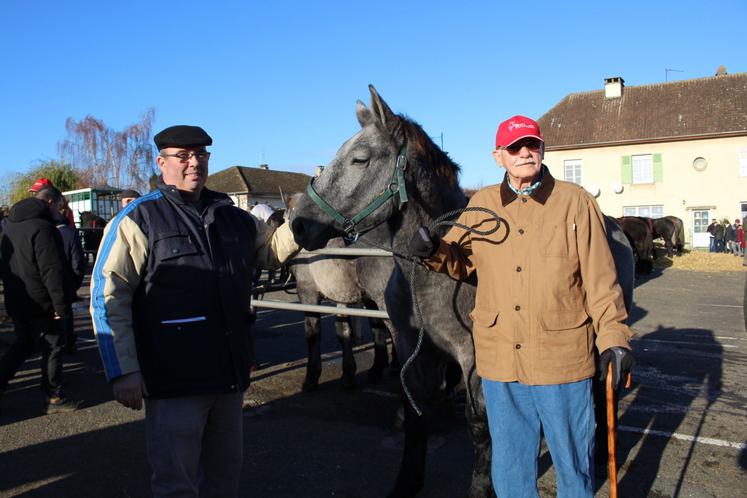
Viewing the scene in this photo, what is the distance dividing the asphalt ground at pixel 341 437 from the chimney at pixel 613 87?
102 feet

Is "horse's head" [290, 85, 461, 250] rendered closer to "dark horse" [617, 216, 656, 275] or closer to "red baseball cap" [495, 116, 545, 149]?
"red baseball cap" [495, 116, 545, 149]

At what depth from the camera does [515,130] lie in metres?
2.26

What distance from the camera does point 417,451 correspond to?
3438mm

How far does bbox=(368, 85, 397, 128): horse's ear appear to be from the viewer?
10.1ft

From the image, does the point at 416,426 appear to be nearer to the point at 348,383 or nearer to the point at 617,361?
the point at 617,361

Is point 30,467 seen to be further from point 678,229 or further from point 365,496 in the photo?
point 678,229

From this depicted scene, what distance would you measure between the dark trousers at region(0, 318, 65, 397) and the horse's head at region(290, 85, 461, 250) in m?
3.52

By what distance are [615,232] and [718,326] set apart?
6.67 metres

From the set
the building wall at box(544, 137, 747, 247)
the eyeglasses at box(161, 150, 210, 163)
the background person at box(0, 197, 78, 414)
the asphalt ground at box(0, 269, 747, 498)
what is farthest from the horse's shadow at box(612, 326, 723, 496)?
the building wall at box(544, 137, 747, 247)

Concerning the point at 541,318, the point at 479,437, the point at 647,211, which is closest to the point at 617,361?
the point at 541,318

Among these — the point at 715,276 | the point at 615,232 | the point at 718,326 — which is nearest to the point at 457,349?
the point at 615,232

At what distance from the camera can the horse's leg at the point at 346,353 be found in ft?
19.1

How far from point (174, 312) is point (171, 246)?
10.6 inches

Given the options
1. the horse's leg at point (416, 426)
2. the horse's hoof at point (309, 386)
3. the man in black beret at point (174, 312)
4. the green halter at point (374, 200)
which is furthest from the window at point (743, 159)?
the man in black beret at point (174, 312)
